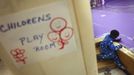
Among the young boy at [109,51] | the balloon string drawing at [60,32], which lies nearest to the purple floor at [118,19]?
the young boy at [109,51]

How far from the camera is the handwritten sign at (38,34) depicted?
38 cm

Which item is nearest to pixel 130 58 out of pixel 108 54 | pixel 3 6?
pixel 108 54

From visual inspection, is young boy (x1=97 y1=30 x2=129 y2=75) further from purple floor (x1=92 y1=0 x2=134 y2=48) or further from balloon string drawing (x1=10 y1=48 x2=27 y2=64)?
balloon string drawing (x1=10 y1=48 x2=27 y2=64)

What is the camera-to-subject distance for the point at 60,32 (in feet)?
1.39

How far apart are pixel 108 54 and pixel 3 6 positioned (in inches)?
66.0

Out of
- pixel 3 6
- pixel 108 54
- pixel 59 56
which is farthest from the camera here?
pixel 108 54

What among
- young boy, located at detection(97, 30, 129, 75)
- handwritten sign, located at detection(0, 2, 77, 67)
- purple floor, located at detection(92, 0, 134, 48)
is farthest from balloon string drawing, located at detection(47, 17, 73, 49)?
purple floor, located at detection(92, 0, 134, 48)

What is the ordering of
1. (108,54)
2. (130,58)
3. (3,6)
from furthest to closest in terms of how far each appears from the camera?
(108,54), (130,58), (3,6)

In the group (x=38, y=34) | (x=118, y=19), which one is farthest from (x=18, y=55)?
(x=118, y=19)

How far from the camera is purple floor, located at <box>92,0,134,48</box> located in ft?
7.73

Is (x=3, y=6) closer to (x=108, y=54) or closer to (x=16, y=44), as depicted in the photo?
(x=16, y=44)

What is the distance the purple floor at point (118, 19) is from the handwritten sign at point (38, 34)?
1.86 meters

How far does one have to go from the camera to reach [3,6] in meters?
0.36

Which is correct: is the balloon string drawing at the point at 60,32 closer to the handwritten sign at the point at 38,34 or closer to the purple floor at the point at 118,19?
the handwritten sign at the point at 38,34
